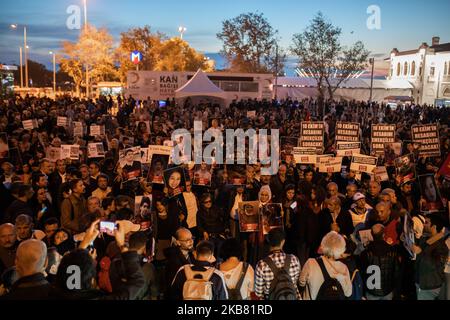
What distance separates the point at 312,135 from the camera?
10.1 m

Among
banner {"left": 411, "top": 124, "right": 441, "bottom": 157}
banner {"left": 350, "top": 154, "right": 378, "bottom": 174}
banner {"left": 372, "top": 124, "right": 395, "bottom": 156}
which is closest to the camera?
banner {"left": 350, "top": 154, "right": 378, "bottom": 174}

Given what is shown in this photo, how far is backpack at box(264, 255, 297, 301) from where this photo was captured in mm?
4035

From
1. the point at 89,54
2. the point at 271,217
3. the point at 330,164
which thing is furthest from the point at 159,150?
the point at 89,54

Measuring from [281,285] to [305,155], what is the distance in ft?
17.6

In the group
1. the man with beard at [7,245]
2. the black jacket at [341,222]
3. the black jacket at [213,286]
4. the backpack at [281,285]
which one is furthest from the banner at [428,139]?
the man with beard at [7,245]

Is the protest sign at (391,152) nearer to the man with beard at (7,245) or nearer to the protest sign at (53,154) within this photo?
the protest sign at (53,154)

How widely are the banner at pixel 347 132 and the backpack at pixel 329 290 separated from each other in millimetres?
6754

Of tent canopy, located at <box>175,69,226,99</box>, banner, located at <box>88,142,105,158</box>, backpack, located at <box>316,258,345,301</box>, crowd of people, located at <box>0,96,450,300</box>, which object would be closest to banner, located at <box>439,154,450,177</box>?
crowd of people, located at <box>0,96,450,300</box>

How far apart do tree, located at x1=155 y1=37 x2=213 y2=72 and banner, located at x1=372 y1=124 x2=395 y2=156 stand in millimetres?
50314

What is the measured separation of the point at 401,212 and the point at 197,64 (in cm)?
6049

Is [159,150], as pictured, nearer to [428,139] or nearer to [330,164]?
[330,164]

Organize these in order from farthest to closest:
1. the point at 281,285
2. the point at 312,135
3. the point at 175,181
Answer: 1. the point at 312,135
2. the point at 175,181
3. the point at 281,285

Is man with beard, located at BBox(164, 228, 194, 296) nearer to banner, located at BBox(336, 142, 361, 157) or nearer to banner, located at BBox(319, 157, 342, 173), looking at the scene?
banner, located at BBox(319, 157, 342, 173)

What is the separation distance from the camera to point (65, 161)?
28.7 feet
